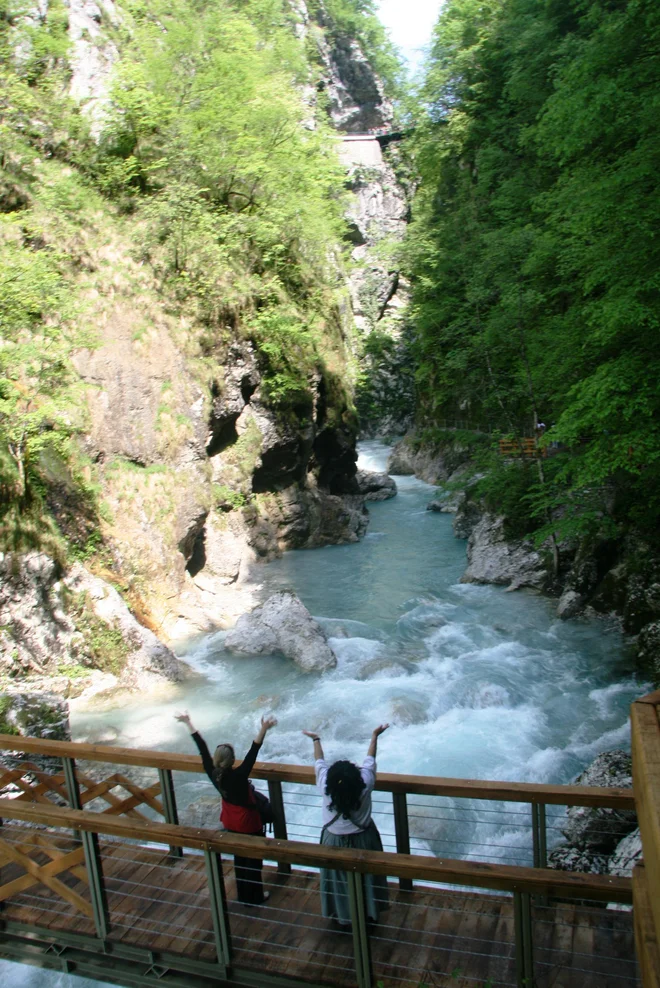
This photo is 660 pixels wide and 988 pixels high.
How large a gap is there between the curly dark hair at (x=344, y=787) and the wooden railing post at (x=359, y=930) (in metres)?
0.38

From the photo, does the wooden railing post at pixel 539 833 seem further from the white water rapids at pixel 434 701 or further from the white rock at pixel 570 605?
the white rock at pixel 570 605

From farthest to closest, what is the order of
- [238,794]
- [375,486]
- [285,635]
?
[375,486]
[285,635]
[238,794]

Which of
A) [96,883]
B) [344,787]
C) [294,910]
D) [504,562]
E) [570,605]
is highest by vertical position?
[344,787]

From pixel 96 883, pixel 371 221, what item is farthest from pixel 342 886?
pixel 371 221

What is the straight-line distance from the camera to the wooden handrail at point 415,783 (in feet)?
11.5

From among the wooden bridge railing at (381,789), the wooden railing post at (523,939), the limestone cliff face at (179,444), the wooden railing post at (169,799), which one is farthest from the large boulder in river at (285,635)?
the wooden railing post at (523,939)

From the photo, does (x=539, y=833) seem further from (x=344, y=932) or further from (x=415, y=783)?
(x=344, y=932)

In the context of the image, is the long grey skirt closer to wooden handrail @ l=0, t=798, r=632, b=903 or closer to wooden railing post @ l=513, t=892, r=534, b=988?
wooden handrail @ l=0, t=798, r=632, b=903

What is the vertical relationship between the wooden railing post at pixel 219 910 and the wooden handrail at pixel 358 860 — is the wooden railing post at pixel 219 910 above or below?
below

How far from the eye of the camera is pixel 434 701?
995 centimetres

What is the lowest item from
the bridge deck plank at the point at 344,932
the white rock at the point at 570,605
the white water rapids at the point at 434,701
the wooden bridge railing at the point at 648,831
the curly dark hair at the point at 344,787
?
the white water rapids at the point at 434,701

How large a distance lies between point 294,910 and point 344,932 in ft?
1.16

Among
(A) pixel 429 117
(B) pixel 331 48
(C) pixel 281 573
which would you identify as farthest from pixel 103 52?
(B) pixel 331 48

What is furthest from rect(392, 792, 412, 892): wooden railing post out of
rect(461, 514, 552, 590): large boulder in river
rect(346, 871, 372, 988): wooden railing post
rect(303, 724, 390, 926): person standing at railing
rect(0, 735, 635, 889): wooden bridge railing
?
rect(461, 514, 552, 590): large boulder in river
